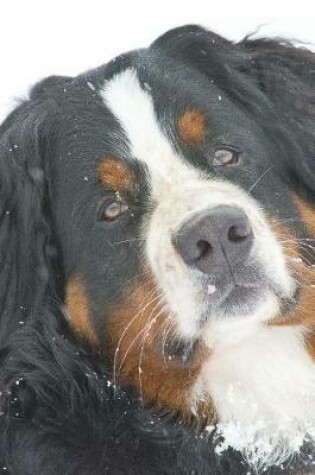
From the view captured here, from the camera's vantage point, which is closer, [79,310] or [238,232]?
[238,232]

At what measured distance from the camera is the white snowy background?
805 cm

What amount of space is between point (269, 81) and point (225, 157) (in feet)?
1.91

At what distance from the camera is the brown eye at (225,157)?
399 centimetres

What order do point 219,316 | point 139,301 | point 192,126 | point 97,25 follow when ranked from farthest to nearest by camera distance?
point 97,25
point 192,126
point 139,301
point 219,316

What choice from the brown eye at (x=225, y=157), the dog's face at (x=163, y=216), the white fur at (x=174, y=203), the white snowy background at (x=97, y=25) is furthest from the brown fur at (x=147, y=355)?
the white snowy background at (x=97, y=25)

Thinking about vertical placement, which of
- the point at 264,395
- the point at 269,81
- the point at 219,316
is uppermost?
the point at 269,81

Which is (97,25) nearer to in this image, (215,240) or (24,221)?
(24,221)

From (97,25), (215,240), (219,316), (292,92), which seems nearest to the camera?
(215,240)

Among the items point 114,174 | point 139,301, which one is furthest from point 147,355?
point 114,174

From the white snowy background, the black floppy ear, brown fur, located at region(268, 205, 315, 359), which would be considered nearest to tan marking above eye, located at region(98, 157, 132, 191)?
brown fur, located at region(268, 205, 315, 359)

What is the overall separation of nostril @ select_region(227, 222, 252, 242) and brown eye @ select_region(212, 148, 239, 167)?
1.68 ft

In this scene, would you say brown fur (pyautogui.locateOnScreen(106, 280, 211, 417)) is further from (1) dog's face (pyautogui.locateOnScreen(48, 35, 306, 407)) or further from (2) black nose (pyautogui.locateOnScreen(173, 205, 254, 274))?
(2) black nose (pyautogui.locateOnScreen(173, 205, 254, 274))

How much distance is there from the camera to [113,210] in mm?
3947

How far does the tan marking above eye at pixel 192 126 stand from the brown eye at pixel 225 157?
0.33ft
